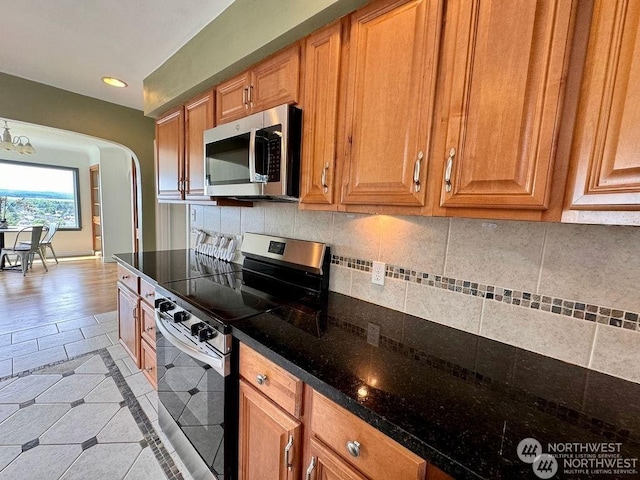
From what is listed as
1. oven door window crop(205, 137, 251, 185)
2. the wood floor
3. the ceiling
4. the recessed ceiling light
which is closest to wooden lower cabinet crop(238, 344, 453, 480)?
oven door window crop(205, 137, 251, 185)

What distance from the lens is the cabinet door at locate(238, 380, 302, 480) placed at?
89 cm

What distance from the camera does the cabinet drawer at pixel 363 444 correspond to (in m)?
0.62

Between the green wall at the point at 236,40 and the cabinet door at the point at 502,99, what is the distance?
0.47 meters

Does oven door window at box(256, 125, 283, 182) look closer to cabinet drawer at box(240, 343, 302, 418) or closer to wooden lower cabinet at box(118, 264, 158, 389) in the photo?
cabinet drawer at box(240, 343, 302, 418)

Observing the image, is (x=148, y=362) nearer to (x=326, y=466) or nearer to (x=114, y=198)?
(x=326, y=466)

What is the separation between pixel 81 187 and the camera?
21.5 feet

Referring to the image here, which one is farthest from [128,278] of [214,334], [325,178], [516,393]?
[516,393]

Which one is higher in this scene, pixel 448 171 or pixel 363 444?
pixel 448 171

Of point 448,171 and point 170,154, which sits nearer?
point 448,171

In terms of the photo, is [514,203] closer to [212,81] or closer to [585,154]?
[585,154]

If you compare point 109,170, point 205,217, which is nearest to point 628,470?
point 205,217

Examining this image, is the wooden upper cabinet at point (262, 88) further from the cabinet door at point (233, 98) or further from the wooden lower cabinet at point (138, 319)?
the wooden lower cabinet at point (138, 319)

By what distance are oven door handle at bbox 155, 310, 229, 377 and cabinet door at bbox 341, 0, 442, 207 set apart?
82 centimetres

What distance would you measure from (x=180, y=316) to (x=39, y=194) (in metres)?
7.46
